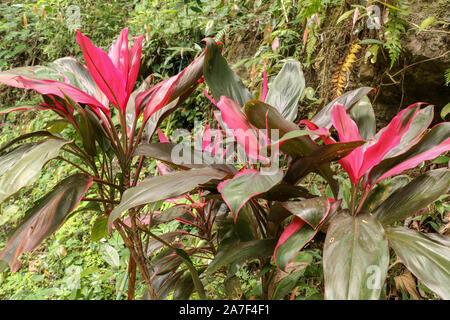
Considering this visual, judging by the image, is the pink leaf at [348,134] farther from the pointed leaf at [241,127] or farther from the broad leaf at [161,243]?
the broad leaf at [161,243]

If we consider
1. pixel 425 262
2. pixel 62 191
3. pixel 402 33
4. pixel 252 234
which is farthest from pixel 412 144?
pixel 402 33

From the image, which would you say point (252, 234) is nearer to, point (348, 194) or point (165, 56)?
point (348, 194)

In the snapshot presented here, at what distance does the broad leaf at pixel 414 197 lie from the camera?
0.56 meters

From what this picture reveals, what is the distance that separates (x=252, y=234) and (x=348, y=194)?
22 centimetres

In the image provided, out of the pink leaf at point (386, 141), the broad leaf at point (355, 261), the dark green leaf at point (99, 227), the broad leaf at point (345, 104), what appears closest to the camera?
the broad leaf at point (355, 261)

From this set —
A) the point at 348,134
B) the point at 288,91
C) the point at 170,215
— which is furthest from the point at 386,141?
the point at 170,215

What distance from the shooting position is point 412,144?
0.55 metres

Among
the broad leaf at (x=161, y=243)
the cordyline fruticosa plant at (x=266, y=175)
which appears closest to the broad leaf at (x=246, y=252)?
the cordyline fruticosa plant at (x=266, y=175)

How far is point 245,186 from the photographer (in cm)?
49

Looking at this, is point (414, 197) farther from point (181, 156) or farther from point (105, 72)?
point (105, 72)

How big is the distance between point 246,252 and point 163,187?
→ 0.21 metres

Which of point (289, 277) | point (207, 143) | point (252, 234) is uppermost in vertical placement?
point (207, 143)

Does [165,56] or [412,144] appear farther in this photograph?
[165,56]
